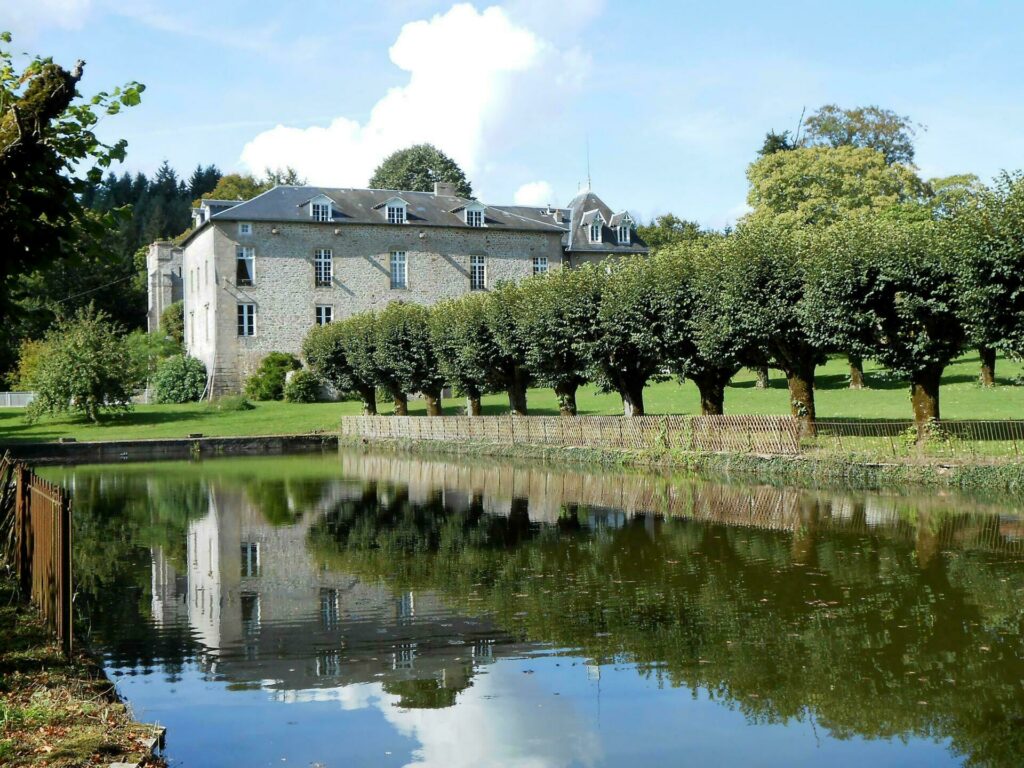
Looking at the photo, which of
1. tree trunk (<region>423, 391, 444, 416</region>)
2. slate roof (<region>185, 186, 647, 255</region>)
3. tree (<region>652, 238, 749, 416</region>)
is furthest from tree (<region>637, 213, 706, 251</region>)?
tree (<region>652, 238, 749, 416</region>)

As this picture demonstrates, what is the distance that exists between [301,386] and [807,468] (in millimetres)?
38320

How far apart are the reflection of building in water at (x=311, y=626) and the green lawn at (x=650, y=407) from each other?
2490cm

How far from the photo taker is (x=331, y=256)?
207 feet

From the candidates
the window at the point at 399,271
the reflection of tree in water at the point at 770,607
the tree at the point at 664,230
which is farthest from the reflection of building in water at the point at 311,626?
the tree at the point at 664,230

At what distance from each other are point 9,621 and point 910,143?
197 feet

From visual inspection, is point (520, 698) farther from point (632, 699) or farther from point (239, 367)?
point (239, 367)

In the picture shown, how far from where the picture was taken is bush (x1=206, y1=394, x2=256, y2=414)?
180 feet

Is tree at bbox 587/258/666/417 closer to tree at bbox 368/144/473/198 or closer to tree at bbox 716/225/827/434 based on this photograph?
tree at bbox 716/225/827/434

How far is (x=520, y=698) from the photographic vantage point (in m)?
8.20

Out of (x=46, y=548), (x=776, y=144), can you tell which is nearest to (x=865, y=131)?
(x=776, y=144)

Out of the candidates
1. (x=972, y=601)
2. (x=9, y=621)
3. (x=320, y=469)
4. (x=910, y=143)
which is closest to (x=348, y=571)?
(x=9, y=621)

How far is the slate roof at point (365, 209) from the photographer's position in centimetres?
6169

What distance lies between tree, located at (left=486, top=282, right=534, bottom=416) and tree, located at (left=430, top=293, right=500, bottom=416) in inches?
11.0

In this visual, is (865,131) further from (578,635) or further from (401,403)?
(578,635)
